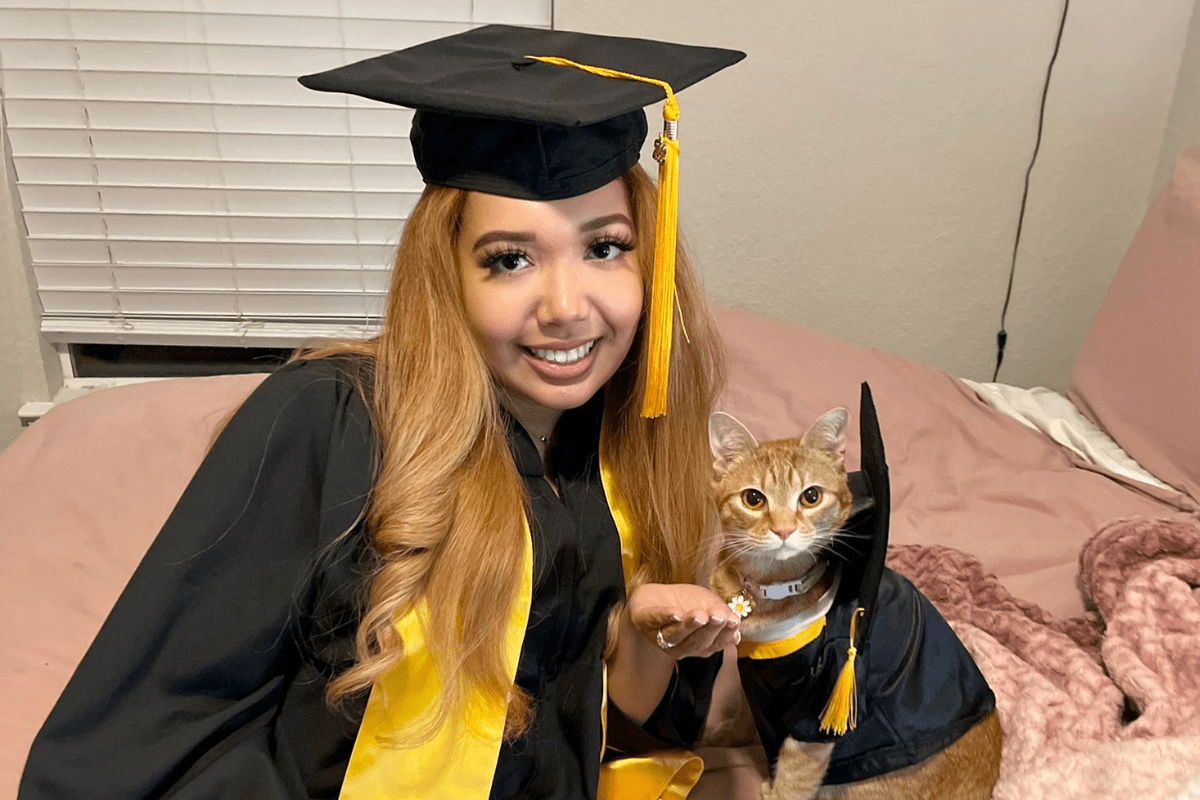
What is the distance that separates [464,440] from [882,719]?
55 cm

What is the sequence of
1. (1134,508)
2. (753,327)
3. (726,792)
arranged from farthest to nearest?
(753,327) → (1134,508) → (726,792)

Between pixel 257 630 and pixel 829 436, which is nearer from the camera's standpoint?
pixel 257 630

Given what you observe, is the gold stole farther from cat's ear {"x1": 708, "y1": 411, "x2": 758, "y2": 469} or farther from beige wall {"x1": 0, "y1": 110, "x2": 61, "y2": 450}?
beige wall {"x1": 0, "y1": 110, "x2": 61, "y2": 450}

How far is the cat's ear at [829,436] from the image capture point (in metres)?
1.14

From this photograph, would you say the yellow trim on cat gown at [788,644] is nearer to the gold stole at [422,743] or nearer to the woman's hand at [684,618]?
the woman's hand at [684,618]

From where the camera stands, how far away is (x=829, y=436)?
45.5 inches

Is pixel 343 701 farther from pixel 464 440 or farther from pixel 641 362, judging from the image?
pixel 641 362

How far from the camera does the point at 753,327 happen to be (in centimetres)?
207

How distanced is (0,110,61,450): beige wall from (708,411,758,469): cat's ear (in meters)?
1.82

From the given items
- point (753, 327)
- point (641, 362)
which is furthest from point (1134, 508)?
point (641, 362)

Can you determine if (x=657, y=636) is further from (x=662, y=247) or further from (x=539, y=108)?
(x=539, y=108)

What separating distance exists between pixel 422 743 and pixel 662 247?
0.54 m

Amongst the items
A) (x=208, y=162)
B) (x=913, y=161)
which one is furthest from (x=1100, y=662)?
(x=208, y=162)

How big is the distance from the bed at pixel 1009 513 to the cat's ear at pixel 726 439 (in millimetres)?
368
